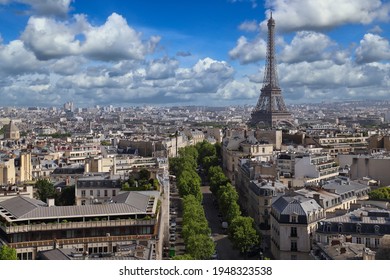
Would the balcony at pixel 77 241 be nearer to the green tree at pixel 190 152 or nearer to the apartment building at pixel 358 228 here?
the apartment building at pixel 358 228

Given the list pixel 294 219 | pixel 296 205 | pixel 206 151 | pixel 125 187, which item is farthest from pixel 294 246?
pixel 206 151

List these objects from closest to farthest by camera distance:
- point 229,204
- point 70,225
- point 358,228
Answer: point 70,225 → point 358,228 → point 229,204

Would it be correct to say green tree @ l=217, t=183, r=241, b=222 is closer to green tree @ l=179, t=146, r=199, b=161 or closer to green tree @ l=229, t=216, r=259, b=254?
green tree @ l=229, t=216, r=259, b=254

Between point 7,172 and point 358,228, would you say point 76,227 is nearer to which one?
point 358,228

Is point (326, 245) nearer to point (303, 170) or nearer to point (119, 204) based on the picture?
point (119, 204)

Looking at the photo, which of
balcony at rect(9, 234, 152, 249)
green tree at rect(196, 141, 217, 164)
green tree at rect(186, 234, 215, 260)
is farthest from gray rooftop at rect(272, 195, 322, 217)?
green tree at rect(196, 141, 217, 164)

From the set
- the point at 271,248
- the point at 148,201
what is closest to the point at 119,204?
the point at 148,201

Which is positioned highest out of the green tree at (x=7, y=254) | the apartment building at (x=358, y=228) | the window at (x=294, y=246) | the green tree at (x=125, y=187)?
the green tree at (x=125, y=187)

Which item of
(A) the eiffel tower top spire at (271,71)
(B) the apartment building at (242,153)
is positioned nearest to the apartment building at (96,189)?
(B) the apartment building at (242,153)
